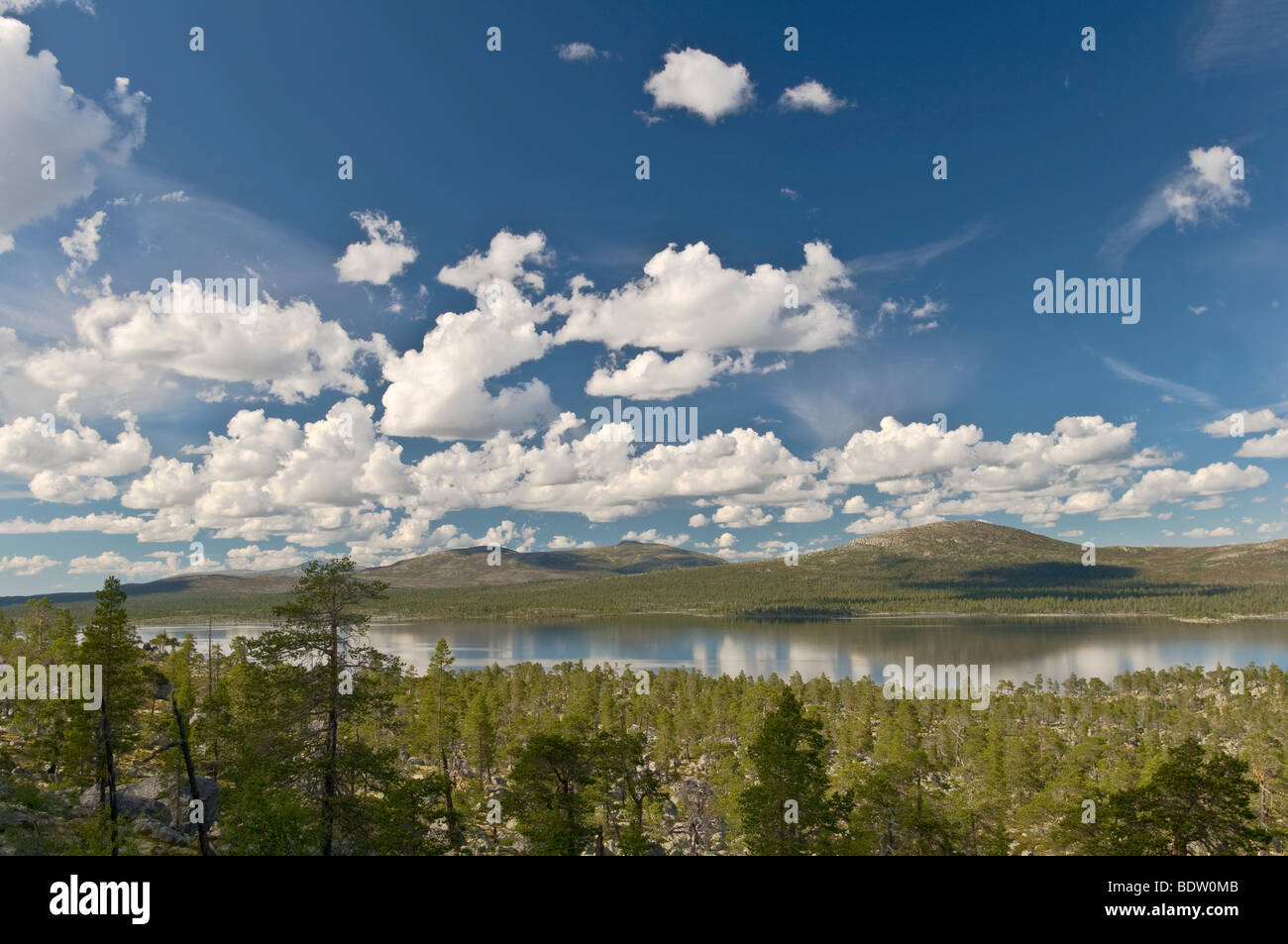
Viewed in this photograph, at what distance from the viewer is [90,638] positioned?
25.9m

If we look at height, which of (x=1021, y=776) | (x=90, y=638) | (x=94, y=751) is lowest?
(x=1021, y=776)

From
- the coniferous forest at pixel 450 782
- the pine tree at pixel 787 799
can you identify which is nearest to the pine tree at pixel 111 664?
the coniferous forest at pixel 450 782

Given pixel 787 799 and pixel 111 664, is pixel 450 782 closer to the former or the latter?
pixel 787 799

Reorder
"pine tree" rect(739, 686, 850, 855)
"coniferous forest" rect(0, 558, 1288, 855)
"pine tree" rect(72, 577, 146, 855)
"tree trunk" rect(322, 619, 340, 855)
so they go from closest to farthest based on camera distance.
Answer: "tree trunk" rect(322, 619, 340, 855)
"coniferous forest" rect(0, 558, 1288, 855)
"pine tree" rect(739, 686, 850, 855)
"pine tree" rect(72, 577, 146, 855)

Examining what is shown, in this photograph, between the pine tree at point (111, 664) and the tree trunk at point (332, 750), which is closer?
the tree trunk at point (332, 750)

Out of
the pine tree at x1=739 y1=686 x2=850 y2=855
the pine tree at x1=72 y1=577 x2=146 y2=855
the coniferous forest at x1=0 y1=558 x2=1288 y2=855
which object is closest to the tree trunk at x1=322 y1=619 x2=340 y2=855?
the coniferous forest at x1=0 y1=558 x2=1288 y2=855

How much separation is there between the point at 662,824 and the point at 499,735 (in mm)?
31530

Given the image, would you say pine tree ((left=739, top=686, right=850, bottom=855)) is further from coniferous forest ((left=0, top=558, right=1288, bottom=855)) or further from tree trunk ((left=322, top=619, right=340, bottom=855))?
tree trunk ((left=322, top=619, right=340, bottom=855))

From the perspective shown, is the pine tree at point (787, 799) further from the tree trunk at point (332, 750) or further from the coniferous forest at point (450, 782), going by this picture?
the tree trunk at point (332, 750)

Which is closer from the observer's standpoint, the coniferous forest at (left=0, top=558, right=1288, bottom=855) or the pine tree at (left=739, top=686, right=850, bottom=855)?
the coniferous forest at (left=0, top=558, right=1288, bottom=855)

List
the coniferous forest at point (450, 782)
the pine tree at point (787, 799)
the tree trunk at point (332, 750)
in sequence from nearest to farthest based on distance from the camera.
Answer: the tree trunk at point (332, 750) → the coniferous forest at point (450, 782) → the pine tree at point (787, 799)
